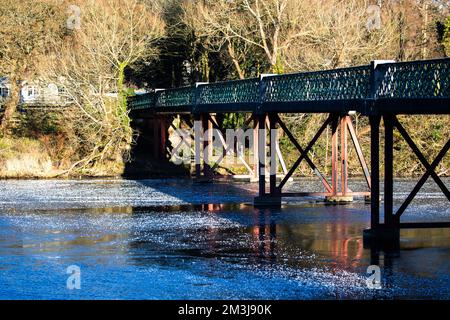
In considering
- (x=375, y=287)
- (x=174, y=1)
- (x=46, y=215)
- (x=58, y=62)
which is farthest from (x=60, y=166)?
(x=375, y=287)

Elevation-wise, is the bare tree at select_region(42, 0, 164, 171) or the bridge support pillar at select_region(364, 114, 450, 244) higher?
the bare tree at select_region(42, 0, 164, 171)

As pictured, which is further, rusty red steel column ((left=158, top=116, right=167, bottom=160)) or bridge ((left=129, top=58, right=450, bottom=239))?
rusty red steel column ((left=158, top=116, right=167, bottom=160))

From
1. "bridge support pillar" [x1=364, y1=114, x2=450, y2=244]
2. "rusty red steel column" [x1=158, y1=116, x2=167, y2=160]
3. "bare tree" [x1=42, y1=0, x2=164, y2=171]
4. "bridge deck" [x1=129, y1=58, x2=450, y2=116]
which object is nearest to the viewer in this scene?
"bridge deck" [x1=129, y1=58, x2=450, y2=116]

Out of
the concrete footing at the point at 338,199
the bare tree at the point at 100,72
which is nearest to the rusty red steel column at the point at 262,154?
the concrete footing at the point at 338,199

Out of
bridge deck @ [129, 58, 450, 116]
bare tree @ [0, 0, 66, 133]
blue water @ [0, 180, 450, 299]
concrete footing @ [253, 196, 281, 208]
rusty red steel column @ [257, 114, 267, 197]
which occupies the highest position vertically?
bare tree @ [0, 0, 66, 133]

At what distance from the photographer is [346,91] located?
2730 centimetres

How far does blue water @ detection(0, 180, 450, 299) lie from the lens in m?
19.8

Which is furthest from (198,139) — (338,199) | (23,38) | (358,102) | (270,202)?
(358,102)

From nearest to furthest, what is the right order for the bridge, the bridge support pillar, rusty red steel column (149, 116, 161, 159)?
the bridge → the bridge support pillar → rusty red steel column (149, 116, 161, 159)

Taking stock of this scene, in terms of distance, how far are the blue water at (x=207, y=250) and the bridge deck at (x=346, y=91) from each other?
3.08 metres

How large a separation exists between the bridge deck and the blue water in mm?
3076

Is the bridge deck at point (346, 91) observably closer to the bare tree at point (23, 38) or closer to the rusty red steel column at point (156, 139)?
the rusty red steel column at point (156, 139)

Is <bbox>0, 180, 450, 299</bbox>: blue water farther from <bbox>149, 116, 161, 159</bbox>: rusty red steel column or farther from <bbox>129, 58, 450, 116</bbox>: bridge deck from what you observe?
<bbox>149, 116, 161, 159</bbox>: rusty red steel column

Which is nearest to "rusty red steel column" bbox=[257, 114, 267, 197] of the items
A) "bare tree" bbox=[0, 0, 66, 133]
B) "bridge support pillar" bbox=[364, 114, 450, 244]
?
"bridge support pillar" bbox=[364, 114, 450, 244]
